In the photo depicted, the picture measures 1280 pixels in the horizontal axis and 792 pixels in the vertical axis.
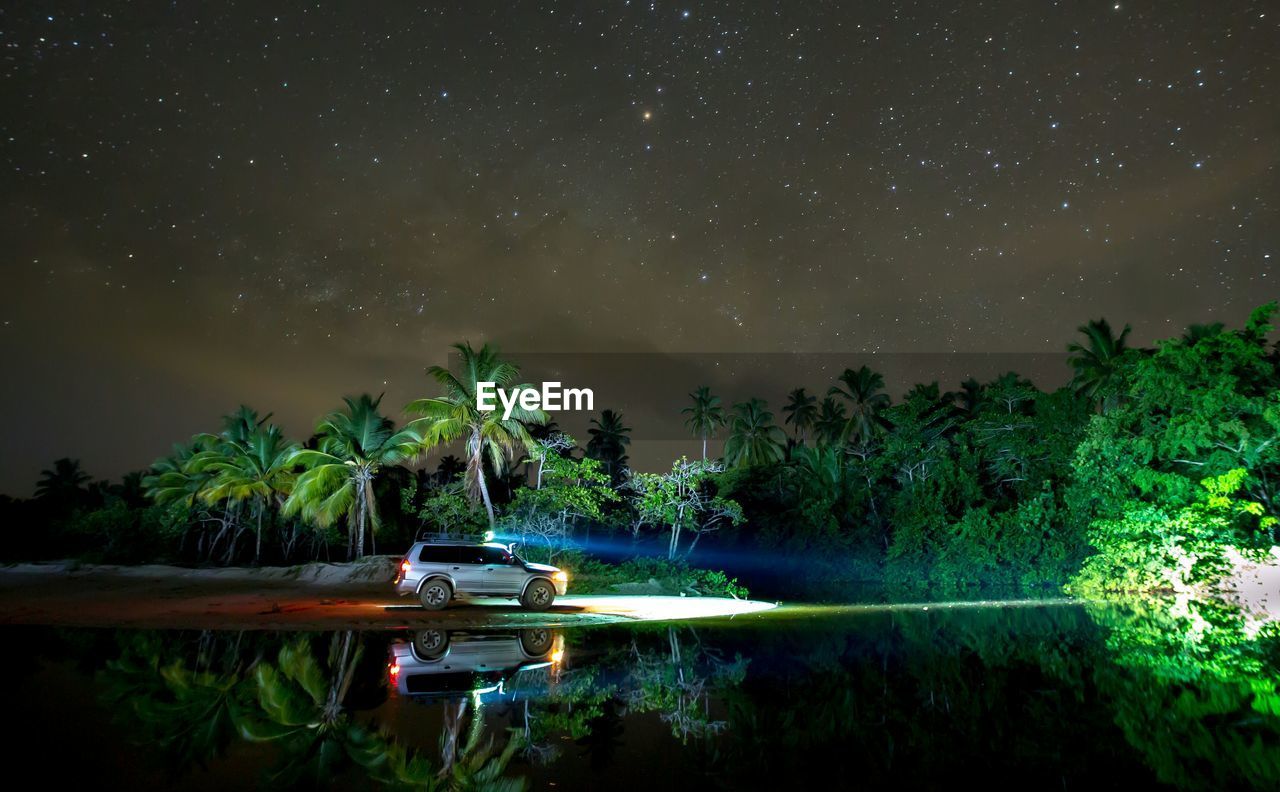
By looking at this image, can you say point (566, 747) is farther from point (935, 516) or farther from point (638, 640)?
point (935, 516)

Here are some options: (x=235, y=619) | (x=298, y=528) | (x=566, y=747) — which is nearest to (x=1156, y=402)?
(x=566, y=747)

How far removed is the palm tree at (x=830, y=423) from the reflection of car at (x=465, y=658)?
5583 centimetres

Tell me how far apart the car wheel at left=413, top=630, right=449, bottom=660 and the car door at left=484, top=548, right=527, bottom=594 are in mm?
3670

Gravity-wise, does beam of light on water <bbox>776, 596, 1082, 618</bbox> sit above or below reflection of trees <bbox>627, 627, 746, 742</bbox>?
below

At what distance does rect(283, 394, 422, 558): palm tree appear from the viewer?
3259 centimetres

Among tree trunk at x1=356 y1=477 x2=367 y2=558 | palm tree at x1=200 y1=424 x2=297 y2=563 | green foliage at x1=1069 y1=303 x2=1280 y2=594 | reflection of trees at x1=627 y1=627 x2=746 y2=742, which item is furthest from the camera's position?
palm tree at x1=200 y1=424 x2=297 y2=563

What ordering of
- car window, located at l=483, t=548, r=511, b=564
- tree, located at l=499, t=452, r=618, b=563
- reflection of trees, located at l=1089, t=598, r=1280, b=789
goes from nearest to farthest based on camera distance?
reflection of trees, located at l=1089, t=598, r=1280, b=789 < car window, located at l=483, t=548, r=511, b=564 < tree, located at l=499, t=452, r=618, b=563

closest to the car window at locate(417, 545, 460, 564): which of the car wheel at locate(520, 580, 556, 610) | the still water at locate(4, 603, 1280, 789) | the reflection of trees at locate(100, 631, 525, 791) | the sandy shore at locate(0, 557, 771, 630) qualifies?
the sandy shore at locate(0, 557, 771, 630)

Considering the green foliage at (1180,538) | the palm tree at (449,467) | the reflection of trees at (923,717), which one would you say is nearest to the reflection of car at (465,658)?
the reflection of trees at (923,717)

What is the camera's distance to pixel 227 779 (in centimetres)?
497

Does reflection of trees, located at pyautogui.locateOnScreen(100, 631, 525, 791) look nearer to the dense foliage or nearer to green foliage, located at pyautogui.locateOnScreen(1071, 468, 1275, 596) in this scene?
the dense foliage

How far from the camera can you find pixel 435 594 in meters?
16.4

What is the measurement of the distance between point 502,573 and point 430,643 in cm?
546

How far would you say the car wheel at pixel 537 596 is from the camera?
1694 centimetres
